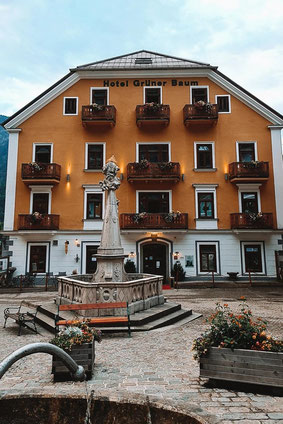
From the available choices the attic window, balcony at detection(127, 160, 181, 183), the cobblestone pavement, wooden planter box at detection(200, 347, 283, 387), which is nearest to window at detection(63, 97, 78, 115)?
the attic window

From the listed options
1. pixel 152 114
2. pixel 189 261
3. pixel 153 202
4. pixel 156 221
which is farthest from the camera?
pixel 153 202

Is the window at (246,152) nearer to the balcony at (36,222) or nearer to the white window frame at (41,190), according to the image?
the white window frame at (41,190)

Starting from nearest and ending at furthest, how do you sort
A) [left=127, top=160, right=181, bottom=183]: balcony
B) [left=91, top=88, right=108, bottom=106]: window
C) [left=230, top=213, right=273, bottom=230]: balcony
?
[left=230, top=213, right=273, bottom=230]: balcony → [left=127, top=160, right=181, bottom=183]: balcony → [left=91, top=88, right=108, bottom=106]: window

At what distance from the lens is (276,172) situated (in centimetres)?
2273

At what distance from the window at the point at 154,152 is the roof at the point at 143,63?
6303 mm

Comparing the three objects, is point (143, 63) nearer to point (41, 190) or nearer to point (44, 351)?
point (41, 190)

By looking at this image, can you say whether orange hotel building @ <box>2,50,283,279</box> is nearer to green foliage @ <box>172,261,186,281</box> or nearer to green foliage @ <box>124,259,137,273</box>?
green foliage @ <box>172,261,186,281</box>

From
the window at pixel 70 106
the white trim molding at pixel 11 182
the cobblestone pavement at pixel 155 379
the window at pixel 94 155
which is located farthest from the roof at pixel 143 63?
the cobblestone pavement at pixel 155 379

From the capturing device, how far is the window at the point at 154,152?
23.3 m

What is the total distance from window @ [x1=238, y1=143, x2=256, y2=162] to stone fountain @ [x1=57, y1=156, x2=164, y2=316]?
A: 48.2ft

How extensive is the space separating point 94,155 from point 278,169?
556 inches

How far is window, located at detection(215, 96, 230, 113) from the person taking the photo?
930 inches

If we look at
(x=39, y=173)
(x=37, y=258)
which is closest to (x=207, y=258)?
(x=37, y=258)

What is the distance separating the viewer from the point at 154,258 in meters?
22.6
